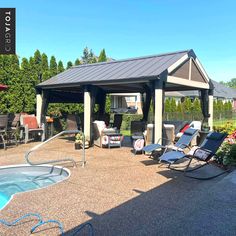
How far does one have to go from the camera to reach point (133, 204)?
4.77m

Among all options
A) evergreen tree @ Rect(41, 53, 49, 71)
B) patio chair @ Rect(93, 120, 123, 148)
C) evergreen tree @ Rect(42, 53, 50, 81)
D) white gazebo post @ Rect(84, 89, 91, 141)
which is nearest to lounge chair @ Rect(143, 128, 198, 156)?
patio chair @ Rect(93, 120, 123, 148)

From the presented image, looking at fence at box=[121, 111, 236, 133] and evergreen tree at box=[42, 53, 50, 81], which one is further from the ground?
evergreen tree at box=[42, 53, 50, 81]

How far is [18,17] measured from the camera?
11000mm

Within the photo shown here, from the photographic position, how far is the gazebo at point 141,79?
31.8ft

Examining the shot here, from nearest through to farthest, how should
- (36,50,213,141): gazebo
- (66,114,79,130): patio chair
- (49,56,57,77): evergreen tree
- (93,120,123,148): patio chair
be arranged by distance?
(36,50,213,141): gazebo, (93,120,123,148): patio chair, (66,114,79,130): patio chair, (49,56,57,77): evergreen tree

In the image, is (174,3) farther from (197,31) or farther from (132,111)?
(132,111)

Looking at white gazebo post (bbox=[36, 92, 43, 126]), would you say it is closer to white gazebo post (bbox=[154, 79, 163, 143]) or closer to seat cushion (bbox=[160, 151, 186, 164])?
white gazebo post (bbox=[154, 79, 163, 143])

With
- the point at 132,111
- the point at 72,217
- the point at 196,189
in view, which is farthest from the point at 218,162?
the point at 132,111

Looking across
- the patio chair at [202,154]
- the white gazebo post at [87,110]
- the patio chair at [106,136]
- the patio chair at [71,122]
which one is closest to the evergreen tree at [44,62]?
the patio chair at [71,122]

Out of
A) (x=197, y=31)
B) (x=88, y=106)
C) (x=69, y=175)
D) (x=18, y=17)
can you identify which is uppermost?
(x=197, y=31)

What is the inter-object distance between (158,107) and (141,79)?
1176 mm

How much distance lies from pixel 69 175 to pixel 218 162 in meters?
4.43

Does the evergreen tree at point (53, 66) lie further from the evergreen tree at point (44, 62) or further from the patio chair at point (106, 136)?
the patio chair at point (106, 136)

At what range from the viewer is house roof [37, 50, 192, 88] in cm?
1037
